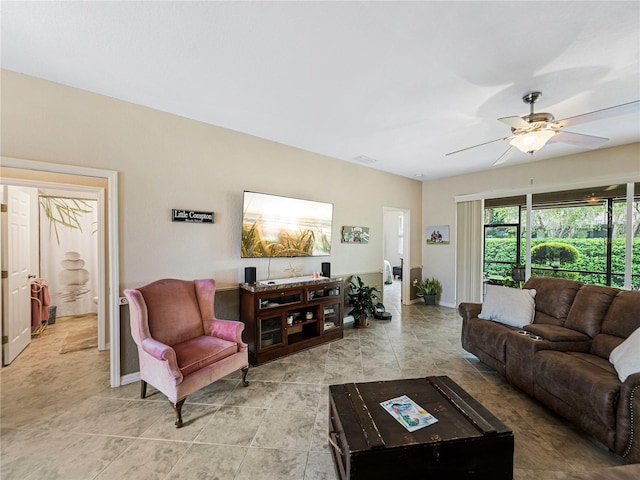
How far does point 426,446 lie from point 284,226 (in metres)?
2.81

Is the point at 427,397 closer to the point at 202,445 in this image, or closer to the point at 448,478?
the point at 448,478

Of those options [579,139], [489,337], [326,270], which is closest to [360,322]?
[326,270]

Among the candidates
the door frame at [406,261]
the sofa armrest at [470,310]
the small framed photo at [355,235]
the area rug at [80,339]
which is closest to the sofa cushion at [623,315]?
the sofa armrest at [470,310]

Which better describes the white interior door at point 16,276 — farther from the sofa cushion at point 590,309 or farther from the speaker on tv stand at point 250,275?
the sofa cushion at point 590,309

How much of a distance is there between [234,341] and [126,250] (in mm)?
1437

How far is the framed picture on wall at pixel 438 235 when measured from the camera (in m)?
5.62

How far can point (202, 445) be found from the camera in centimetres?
181

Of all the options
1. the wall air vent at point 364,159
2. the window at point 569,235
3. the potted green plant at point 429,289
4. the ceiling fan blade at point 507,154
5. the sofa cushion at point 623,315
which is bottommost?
the potted green plant at point 429,289

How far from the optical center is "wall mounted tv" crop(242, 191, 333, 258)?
327 centimetres

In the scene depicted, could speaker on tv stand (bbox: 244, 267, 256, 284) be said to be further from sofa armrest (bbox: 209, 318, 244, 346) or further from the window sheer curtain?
the window sheer curtain

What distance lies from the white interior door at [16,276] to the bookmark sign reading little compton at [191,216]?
197 centimetres

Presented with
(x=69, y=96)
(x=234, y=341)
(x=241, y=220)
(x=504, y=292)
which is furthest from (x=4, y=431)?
(x=504, y=292)

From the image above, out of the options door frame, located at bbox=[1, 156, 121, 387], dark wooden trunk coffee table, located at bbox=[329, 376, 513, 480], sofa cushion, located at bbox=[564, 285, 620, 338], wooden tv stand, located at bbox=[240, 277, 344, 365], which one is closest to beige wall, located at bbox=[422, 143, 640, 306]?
sofa cushion, located at bbox=[564, 285, 620, 338]

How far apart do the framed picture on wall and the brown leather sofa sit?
8.26ft
